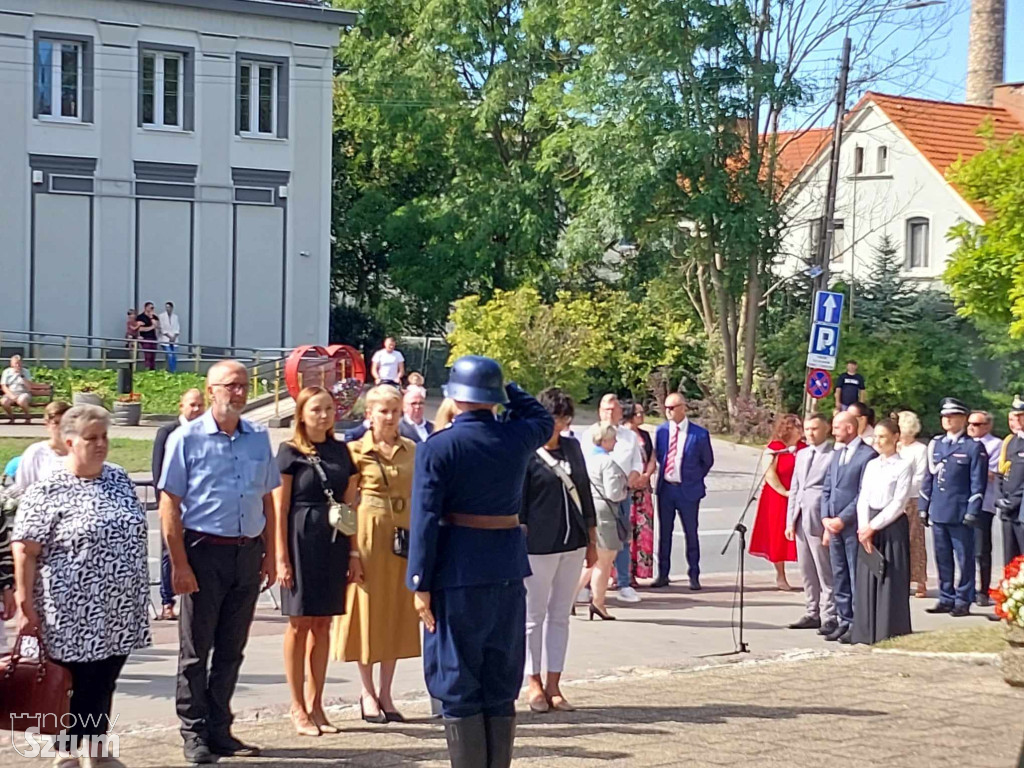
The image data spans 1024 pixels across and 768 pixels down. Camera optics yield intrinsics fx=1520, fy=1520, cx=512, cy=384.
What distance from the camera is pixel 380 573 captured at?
8.30 m

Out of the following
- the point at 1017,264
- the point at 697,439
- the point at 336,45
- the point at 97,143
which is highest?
→ the point at 336,45

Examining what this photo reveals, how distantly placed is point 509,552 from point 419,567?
43 cm

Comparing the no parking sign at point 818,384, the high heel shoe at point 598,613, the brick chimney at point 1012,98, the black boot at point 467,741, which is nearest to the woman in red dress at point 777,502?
the high heel shoe at point 598,613

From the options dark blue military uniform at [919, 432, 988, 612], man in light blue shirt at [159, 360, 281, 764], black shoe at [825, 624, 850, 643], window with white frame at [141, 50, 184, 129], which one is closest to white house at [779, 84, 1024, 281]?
window with white frame at [141, 50, 184, 129]

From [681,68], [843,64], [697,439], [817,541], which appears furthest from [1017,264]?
[817,541]

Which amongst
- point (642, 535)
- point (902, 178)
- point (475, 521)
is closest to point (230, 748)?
point (475, 521)

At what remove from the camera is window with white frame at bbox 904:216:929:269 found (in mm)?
48281

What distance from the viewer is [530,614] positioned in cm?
892

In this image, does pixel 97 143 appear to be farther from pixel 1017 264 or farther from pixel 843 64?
pixel 1017 264

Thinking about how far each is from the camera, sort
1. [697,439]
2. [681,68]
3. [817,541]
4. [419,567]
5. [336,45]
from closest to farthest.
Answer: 1. [419,567]
2. [817,541]
3. [697,439]
4. [681,68]
5. [336,45]

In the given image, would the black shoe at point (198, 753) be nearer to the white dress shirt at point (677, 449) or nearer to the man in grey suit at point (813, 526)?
the man in grey suit at point (813, 526)

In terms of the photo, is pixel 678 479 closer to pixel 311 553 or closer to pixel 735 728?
pixel 735 728

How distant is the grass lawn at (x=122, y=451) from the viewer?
23.2 metres

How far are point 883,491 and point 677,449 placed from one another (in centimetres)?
353
